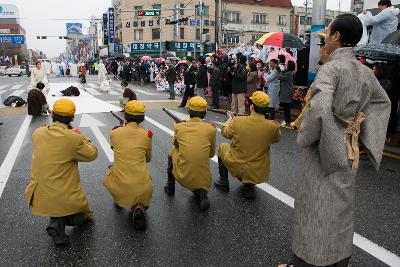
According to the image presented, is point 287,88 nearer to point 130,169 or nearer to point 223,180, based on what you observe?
point 223,180

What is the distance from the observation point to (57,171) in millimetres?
3799

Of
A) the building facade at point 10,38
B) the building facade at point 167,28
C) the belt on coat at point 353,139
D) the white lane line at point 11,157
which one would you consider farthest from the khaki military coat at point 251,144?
the building facade at point 10,38

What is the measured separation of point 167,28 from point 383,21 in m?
47.1

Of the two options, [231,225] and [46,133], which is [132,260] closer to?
[231,225]

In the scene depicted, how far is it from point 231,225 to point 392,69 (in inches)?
228

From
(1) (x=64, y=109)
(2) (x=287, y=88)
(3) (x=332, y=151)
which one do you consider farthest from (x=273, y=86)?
(3) (x=332, y=151)

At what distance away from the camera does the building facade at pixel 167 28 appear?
52594 mm

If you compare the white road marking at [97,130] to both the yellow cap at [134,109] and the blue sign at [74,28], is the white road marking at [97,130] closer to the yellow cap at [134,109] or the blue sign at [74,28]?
the yellow cap at [134,109]

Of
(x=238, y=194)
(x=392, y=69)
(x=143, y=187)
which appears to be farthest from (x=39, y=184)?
(x=392, y=69)

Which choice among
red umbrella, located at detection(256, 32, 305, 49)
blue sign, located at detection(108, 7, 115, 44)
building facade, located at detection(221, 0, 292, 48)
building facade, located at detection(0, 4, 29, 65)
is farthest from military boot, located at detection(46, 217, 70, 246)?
building facade, located at detection(0, 4, 29, 65)

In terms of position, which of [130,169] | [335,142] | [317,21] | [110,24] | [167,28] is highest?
[110,24]

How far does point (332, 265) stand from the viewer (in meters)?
2.48

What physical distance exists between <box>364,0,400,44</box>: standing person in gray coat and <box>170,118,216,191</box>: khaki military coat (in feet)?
19.3

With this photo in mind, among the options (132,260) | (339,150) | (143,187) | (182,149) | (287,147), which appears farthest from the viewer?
(287,147)
